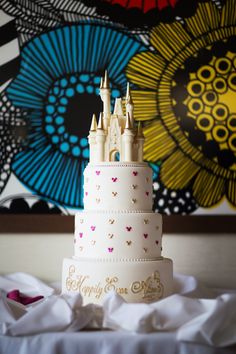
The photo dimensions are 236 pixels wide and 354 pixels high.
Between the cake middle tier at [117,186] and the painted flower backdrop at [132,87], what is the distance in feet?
1.79

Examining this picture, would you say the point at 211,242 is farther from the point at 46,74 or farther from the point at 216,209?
the point at 46,74

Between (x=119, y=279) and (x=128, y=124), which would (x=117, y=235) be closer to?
(x=119, y=279)

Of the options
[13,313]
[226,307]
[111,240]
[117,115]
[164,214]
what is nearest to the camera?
[226,307]

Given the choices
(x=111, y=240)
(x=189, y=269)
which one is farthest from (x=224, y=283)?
(x=111, y=240)

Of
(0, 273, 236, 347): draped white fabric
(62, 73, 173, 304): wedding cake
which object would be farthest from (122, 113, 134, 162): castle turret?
(0, 273, 236, 347): draped white fabric

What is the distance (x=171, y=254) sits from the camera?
2234 millimetres

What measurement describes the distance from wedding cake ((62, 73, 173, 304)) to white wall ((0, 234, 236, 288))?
53cm

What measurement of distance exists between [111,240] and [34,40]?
0.98 metres

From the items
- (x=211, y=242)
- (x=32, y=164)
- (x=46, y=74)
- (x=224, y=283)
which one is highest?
(x=46, y=74)

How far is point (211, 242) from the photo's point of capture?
2242 millimetres

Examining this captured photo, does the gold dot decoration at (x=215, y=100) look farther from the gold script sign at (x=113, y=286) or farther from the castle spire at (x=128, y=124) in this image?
the gold script sign at (x=113, y=286)

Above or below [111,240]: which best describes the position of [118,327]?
below

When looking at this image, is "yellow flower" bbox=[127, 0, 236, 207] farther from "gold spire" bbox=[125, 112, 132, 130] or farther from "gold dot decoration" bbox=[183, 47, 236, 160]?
"gold spire" bbox=[125, 112, 132, 130]

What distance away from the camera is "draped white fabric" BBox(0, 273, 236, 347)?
51.3 inches
